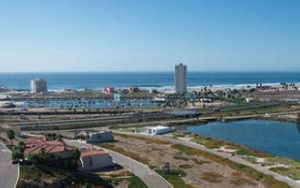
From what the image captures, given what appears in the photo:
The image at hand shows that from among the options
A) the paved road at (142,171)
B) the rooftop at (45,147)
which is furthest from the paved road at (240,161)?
the rooftop at (45,147)

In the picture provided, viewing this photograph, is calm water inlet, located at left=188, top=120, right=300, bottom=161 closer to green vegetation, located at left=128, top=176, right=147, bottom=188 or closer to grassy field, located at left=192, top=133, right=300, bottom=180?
grassy field, located at left=192, top=133, right=300, bottom=180

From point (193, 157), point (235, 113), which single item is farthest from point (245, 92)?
point (193, 157)

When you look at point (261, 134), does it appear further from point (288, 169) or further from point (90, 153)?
point (90, 153)

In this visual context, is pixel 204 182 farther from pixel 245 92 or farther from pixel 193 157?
pixel 245 92

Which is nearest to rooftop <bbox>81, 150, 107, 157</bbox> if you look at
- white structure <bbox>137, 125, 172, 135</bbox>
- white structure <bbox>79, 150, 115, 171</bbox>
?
white structure <bbox>79, 150, 115, 171</bbox>

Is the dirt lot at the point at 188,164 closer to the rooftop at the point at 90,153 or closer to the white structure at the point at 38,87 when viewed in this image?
the rooftop at the point at 90,153

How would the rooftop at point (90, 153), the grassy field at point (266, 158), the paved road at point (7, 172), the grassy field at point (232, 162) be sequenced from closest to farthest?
the paved road at point (7, 172) → the grassy field at point (232, 162) → the grassy field at point (266, 158) → the rooftop at point (90, 153)
